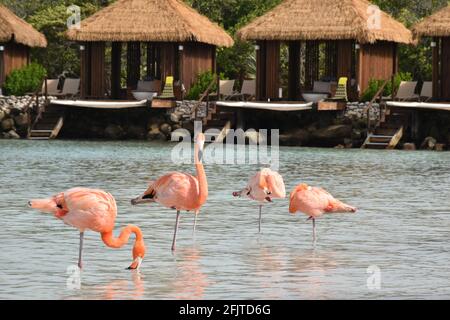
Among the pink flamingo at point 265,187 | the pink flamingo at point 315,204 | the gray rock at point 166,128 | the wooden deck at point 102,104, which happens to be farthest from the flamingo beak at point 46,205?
the gray rock at point 166,128

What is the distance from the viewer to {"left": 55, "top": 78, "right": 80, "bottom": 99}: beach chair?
47.3 meters

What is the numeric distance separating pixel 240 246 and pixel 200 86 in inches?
1155

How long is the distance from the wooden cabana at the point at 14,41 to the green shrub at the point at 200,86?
6589 millimetres

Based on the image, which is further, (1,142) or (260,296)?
(1,142)

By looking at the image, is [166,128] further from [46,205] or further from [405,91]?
[46,205]

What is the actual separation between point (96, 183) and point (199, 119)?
Result: 57.9 ft

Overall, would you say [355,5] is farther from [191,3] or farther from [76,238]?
[76,238]

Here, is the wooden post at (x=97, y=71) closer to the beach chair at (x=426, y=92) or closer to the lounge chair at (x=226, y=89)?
the lounge chair at (x=226, y=89)

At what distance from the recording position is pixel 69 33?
46.3 meters

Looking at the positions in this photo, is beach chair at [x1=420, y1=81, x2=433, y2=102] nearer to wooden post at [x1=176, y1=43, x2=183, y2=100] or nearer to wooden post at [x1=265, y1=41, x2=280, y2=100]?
wooden post at [x1=265, y1=41, x2=280, y2=100]

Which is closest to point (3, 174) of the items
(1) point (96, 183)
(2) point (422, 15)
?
(1) point (96, 183)

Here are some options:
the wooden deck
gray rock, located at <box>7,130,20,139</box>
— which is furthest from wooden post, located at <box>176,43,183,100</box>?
gray rock, located at <box>7,130,20,139</box>

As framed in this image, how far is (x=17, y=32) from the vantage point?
156 ft

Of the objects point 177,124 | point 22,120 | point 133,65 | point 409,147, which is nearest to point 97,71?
point 133,65
